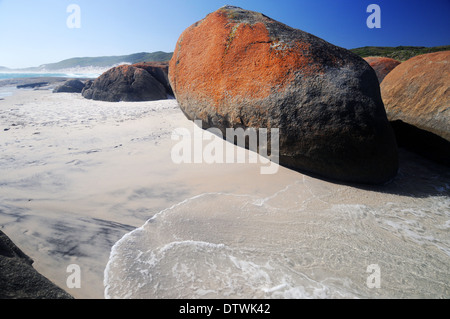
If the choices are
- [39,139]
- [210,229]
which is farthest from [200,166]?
[39,139]

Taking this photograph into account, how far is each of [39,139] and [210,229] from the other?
3376 mm

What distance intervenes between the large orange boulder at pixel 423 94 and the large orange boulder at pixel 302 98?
1.15 m

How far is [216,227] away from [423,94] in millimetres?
3721

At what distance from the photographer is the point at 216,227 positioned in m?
1.86

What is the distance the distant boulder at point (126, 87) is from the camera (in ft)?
29.3

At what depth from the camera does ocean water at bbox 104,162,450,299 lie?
4.42ft

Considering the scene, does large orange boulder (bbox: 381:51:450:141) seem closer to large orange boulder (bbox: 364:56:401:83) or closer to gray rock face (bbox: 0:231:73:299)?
large orange boulder (bbox: 364:56:401:83)

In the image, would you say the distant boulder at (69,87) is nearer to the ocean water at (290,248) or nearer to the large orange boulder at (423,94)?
the ocean water at (290,248)

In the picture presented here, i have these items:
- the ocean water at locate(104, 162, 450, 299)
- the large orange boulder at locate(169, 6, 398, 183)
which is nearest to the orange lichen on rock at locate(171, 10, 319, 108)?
the large orange boulder at locate(169, 6, 398, 183)

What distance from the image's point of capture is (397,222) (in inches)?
79.4

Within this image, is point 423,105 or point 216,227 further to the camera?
point 423,105

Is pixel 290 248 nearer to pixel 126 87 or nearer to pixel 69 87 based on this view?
pixel 126 87

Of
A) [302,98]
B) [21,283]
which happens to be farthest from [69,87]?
[21,283]
